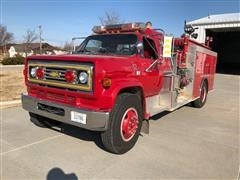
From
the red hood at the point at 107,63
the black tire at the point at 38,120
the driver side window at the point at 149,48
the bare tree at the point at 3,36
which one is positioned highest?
the bare tree at the point at 3,36

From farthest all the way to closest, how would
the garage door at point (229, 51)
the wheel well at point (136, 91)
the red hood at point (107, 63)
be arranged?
the garage door at point (229, 51) < the wheel well at point (136, 91) < the red hood at point (107, 63)

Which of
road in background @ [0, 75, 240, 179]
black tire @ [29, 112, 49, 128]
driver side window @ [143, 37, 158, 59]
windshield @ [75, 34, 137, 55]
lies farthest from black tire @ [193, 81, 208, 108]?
black tire @ [29, 112, 49, 128]

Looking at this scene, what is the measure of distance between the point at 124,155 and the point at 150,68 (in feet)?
5.88

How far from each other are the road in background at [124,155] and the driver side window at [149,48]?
164 cm

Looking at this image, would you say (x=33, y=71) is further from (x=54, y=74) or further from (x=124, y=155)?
(x=124, y=155)

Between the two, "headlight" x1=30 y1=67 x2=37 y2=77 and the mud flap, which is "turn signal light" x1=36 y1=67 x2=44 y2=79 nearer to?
"headlight" x1=30 y1=67 x2=37 y2=77

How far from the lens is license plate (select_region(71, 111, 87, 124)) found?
369 cm

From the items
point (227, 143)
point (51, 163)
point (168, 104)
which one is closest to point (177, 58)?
point (168, 104)

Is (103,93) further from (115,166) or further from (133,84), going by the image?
(115,166)

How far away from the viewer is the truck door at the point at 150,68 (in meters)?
4.76

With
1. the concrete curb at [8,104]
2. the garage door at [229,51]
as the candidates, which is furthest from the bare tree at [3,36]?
the concrete curb at [8,104]

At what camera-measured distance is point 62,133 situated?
512 cm

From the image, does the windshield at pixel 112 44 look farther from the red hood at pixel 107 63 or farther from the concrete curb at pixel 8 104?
the concrete curb at pixel 8 104

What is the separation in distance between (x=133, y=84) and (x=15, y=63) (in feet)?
101
